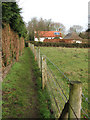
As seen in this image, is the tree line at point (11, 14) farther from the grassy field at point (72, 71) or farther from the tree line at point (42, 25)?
the tree line at point (42, 25)

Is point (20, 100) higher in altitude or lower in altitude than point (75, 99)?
lower

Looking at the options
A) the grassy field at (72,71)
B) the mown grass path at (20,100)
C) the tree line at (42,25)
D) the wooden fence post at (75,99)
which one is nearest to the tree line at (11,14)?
the mown grass path at (20,100)

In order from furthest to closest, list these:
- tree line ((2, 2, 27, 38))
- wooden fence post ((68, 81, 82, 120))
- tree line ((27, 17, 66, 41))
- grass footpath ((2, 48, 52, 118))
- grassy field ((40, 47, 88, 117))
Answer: tree line ((27, 17, 66, 41)), tree line ((2, 2, 27, 38)), grassy field ((40, 47, 88, 117)), grass footpath ((2, 48, 52, 118)), wooden fence post ((68, 81, 82, 120))

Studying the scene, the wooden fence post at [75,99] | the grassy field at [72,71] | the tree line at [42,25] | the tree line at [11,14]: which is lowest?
the grassy field at [72,71]

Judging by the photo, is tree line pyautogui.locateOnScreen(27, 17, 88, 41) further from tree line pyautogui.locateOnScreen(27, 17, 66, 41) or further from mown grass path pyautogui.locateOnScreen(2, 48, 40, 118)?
mown grass path pyautogui.locateOnScreen(2, 48, 40, 118)

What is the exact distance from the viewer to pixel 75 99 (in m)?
1.40

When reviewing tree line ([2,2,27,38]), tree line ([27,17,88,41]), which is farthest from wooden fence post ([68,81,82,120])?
tree line ([27,17,88,41])

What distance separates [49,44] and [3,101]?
109ft

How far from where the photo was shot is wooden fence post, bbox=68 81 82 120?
1357 mm

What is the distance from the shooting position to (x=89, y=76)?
6.78 m

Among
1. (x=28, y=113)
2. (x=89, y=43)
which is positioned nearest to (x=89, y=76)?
(x=28, y=113)

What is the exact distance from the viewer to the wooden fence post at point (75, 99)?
53.4 inches

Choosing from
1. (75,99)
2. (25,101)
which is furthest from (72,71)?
(75,99)

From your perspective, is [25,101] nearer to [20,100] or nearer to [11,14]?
[20,100]
